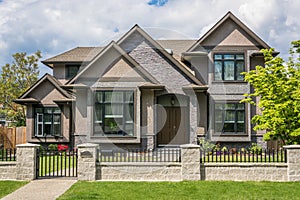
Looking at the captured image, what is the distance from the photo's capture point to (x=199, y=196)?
31.6 feet

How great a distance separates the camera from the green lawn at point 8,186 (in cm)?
1024

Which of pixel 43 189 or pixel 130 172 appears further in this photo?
pixel 130 172

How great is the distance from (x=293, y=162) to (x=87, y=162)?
7.00m

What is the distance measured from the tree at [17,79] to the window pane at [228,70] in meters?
23.5

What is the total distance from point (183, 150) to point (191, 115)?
810cm

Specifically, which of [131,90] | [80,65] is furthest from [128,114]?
[80,65]

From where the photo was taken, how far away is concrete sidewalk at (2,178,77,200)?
9.63 metres

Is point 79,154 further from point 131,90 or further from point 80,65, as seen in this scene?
point 80,65

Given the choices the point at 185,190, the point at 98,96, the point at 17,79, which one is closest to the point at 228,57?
the point at 98,96

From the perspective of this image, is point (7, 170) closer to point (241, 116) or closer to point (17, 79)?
point (241, 116)

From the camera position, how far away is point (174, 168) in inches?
462

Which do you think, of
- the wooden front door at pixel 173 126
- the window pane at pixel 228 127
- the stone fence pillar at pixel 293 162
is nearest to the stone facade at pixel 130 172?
the stone fence pillar at pixel 293 162

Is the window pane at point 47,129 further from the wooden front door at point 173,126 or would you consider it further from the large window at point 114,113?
the wooden front door at point 173,126

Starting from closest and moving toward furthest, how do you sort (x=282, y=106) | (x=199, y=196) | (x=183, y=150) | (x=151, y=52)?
(x=199, y=196) → (x=183, y=150) → (x=282, y=106) → (x=151, y=52)
